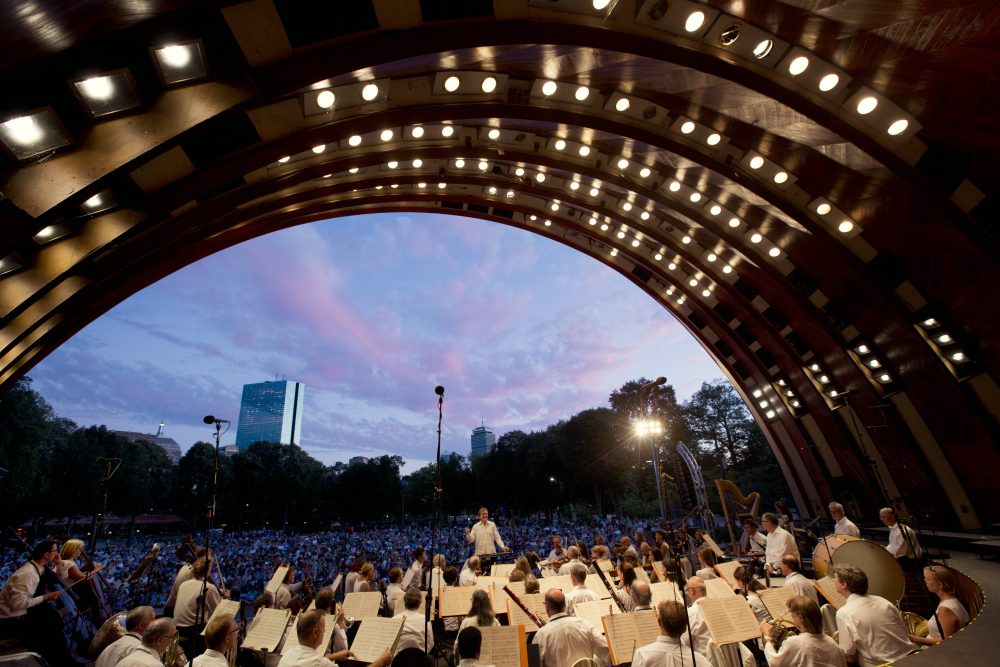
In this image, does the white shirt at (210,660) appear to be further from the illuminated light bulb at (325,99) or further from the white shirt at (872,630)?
the illuminated light bulb at (325,99)

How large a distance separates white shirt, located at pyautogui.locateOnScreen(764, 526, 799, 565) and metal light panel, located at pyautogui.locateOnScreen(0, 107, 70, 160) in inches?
586

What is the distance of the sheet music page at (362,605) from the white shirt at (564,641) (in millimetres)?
2821

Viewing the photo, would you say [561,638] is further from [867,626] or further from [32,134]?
[32,134]

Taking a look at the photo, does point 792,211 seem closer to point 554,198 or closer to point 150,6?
point 554,198

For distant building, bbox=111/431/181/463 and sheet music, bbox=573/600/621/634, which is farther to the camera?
distant building, bbox=111/431/181/463

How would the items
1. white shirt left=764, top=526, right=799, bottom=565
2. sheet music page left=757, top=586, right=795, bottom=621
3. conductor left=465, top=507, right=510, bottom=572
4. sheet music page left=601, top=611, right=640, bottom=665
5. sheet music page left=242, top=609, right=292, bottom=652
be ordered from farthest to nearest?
1. conductor left=465, top=507, right=510, bottom=572
2. white shirt left=764, top=526, right=799, bottom=565
3. sheet music page left=242, top=609, right=292, bottom=652
4. sheet music page left=757, top=586, right=795, bottom=621
5. sheet music page left=601, top=611, right=640, bottom=665

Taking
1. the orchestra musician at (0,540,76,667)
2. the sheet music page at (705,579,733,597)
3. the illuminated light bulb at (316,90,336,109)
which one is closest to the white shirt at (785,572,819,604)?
the sheet music page at (705,579,733,597)

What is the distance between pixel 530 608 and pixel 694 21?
1138 centimetres

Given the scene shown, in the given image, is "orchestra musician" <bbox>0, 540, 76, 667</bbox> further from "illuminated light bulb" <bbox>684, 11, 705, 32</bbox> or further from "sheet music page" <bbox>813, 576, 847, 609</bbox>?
"illuminated light bulb" <bbox>684, 11, 705, 32</bbox>

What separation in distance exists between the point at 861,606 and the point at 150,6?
1119 cm

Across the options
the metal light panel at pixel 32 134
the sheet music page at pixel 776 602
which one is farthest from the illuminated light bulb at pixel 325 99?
the sheet music page at pixel 776 602

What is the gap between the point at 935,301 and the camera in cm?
1184

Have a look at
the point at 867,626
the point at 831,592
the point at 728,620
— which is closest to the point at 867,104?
the point at 831,592

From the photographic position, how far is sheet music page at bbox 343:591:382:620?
642cm
